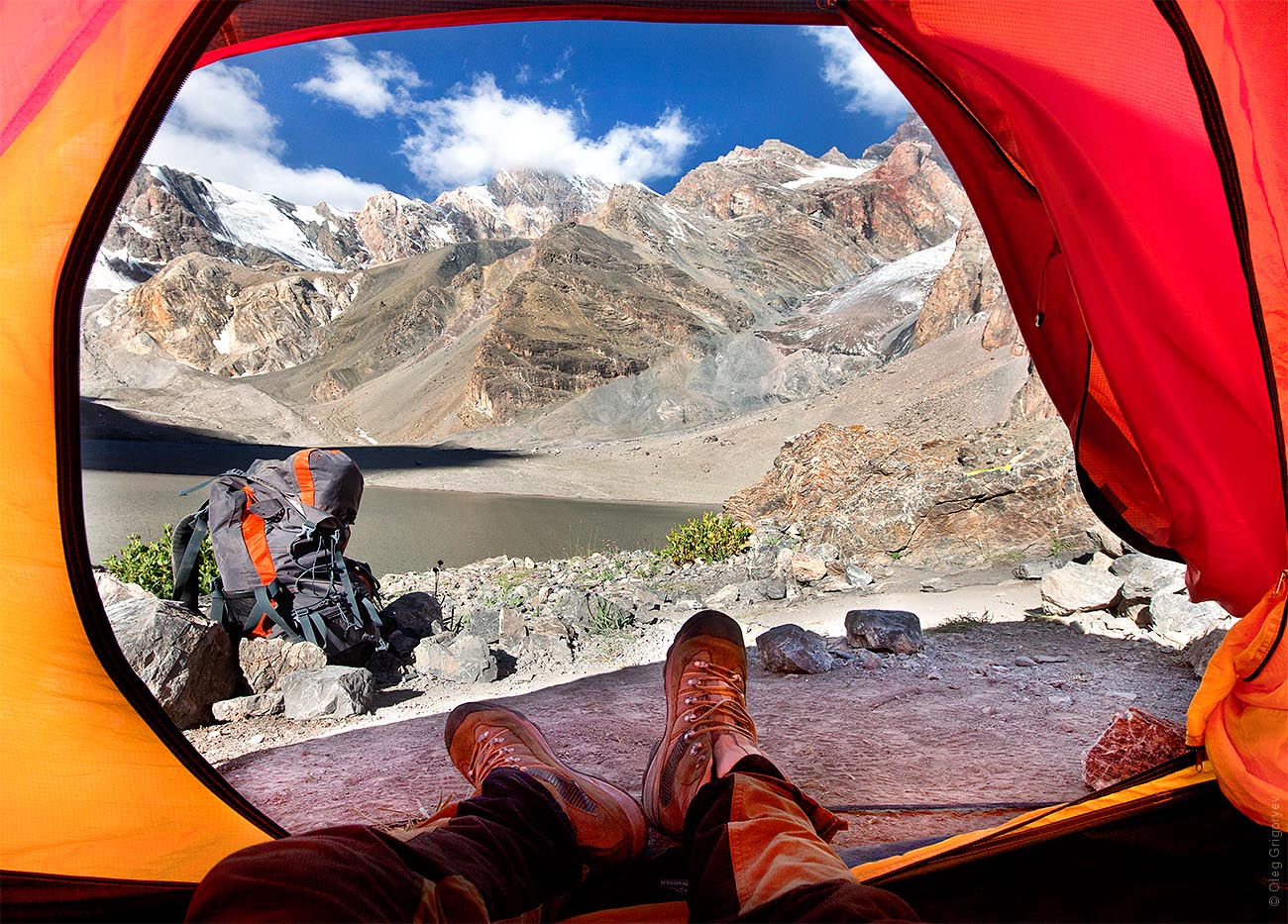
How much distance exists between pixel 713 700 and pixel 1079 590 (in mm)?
2510

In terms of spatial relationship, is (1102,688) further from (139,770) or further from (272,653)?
(272,653)

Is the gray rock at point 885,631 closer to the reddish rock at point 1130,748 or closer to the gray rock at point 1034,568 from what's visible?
the reddish rock at point 1130,748

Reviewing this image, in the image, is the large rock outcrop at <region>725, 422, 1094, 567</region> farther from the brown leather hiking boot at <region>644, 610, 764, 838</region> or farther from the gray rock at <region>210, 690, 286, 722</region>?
the gray rock at <region>210, 690, 286, 722</region>

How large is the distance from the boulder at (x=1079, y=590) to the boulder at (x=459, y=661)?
270cm

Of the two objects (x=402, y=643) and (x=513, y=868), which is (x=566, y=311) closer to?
(x=402, y=643)

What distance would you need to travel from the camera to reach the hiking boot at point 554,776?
1482 millimetres

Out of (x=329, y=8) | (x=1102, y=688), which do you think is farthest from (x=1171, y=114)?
(x=329, y=8)

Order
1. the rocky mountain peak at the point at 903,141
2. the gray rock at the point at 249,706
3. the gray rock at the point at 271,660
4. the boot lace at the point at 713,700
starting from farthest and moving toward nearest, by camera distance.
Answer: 1. the rocky mountain peak at the point at 903,141
2. the gray rock at the point at 271,660
3. the gray rock at the point at 249,706
4. the boot lace at the point at 713,700

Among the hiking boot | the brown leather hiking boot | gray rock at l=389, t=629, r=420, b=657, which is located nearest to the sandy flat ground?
gray rock at l=389, t=629, r=420, b=657

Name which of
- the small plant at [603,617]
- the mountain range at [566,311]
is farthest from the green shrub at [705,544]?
the mountain range at [566,311]

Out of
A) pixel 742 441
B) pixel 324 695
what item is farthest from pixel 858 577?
pixel 742 441

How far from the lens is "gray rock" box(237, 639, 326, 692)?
120 inches

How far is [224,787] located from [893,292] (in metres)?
44.0

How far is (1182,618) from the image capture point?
3.00m
